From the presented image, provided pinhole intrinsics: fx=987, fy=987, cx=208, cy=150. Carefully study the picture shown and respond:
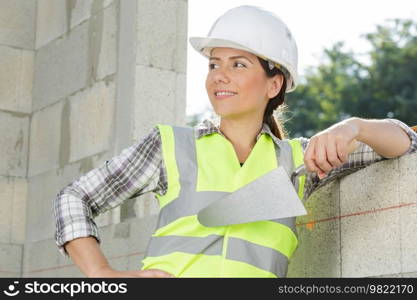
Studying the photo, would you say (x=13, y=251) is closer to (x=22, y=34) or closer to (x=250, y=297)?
(x=22, y=34)

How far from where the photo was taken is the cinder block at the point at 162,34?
15.8ft

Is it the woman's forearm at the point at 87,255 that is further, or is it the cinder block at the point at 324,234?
the cinder block at the point at 324,234

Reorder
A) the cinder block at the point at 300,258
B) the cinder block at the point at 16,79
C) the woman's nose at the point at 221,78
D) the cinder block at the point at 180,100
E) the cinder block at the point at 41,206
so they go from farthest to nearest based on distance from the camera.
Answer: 1. the cinder block at the point at 16,79
2. the cinder block at the point at 41,206
3. the cinder block at the point at 180,100
4. the cinder block at the point at 300,258
5. the woman's nose at the point at 221,78

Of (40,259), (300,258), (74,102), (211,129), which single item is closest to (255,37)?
(211,129)

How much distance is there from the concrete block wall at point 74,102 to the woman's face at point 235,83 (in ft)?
4.71

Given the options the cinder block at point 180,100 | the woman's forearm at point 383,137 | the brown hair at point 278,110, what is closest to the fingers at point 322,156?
the woman's forearm at point 383,137

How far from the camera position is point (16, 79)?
18.3 feet

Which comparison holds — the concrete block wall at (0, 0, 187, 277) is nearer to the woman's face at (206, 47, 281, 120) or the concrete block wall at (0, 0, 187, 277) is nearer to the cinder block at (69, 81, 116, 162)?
the cinder block at (69, 81, 116, 162)

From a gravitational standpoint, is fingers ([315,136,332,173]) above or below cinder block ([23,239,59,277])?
below

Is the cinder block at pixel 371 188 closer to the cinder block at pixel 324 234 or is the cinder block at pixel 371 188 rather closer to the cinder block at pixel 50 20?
the cinder block at pixel 324 234

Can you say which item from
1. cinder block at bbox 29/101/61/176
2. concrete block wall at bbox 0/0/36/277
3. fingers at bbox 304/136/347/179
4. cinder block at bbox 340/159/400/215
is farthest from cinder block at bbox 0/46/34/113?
fingers at bbox 304/136/347/179

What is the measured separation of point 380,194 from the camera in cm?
301

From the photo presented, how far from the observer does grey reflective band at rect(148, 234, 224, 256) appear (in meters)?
2.73

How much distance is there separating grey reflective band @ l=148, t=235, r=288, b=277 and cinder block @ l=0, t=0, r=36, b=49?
10.2ft
